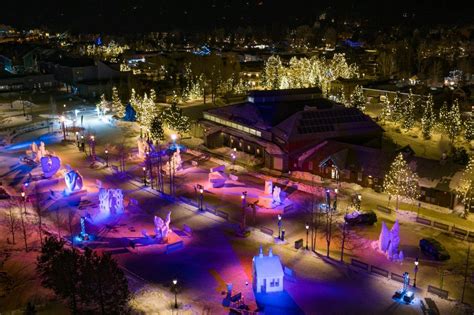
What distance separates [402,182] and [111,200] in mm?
20160

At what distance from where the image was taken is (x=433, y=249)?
92.5ft

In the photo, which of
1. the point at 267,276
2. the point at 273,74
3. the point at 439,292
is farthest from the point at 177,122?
the point at 439,292

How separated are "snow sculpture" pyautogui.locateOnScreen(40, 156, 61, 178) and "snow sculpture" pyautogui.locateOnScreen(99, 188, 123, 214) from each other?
9393 millimetres

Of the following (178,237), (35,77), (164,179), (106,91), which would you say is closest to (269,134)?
(164,179)

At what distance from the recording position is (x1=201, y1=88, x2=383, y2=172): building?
4509cm

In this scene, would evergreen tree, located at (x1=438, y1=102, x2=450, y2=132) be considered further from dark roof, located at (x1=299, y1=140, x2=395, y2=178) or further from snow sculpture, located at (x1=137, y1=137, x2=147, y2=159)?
snow sculpture, located at (x1=137, y1=137, x2=147, y2=159)

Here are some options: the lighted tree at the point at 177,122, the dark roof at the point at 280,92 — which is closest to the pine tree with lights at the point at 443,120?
the dark roof at the point at 280,92

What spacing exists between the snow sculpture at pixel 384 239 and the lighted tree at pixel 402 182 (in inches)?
292

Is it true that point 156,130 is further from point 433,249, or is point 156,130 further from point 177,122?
point 433,249

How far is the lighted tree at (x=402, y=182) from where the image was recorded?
116 ft

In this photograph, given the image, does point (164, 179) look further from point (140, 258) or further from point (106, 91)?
point (106, 91)

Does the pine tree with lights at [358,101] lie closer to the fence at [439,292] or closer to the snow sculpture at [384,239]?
the snow sculpture at [384,239]

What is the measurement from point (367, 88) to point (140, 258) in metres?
53.9

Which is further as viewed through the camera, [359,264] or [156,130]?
[156,130]
